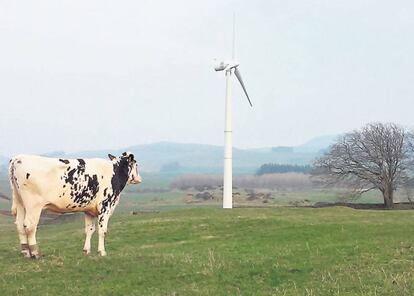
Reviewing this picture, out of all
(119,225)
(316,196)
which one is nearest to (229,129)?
(119,225)

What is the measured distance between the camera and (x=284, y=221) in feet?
91.9

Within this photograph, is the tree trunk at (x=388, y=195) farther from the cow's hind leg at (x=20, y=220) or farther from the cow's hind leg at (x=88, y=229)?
the cow's hind leg at (x=20, y=220)

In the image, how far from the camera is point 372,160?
5828cm

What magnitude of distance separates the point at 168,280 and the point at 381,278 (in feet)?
14.8

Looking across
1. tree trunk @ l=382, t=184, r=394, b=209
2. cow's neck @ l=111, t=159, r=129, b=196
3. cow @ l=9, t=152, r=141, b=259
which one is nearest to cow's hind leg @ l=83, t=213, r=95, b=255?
cow @ l=9, t=152, r=141, b=259

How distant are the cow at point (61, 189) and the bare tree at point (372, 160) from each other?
44755mm

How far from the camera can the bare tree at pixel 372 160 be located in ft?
190

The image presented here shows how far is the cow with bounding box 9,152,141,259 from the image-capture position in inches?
567

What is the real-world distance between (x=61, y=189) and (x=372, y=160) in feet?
159

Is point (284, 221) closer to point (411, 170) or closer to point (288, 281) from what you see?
point (288, 281)

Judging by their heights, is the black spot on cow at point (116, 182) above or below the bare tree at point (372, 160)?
below

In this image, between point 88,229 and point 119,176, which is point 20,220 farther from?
point 119,176

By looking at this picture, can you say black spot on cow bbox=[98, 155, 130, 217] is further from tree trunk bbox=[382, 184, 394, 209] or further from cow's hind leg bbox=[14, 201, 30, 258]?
tree trunk bbox=[382, 184, 394, 209]

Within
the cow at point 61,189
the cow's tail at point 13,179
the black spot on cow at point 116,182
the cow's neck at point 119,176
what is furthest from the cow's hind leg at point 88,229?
the cow's tail at point 13,179
